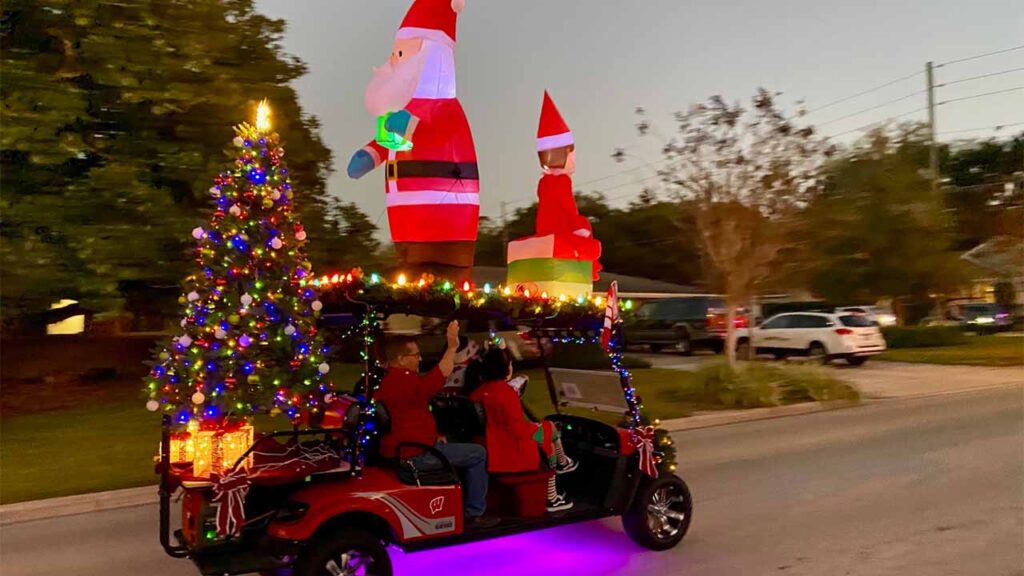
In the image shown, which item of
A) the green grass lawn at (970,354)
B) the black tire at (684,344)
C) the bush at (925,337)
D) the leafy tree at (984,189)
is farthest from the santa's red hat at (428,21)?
the leafy tree at (984,189)

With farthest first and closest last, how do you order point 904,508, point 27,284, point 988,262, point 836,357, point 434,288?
point 988,262 < point 836,357 < point 27,284 < point 904,508 < point 434,288

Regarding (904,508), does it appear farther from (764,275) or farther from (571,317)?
(764,275)

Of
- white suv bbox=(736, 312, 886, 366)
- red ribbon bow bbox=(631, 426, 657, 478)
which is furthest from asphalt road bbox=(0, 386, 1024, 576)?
white suv bbox=(736, 312, 886, 366)

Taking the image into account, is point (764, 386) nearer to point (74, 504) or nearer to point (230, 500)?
point (74, 504)

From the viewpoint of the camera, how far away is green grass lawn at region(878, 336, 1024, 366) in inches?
828

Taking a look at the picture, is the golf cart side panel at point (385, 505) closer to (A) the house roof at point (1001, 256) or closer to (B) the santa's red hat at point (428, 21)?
(B) the santa's red hat at point (428, 21)

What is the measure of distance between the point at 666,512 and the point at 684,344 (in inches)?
751

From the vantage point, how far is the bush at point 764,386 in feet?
44.5

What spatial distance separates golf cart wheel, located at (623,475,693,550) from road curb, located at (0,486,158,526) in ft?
15.9

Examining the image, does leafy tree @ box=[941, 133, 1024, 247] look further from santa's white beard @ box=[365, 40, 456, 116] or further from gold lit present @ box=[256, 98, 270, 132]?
gold lit present @ box=[256, 98, 270, 132]

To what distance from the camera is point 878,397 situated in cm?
1496

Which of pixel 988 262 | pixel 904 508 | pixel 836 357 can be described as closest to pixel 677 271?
pixel 988 262

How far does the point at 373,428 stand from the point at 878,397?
12.8 m

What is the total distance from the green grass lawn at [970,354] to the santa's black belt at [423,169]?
18.6 meters
